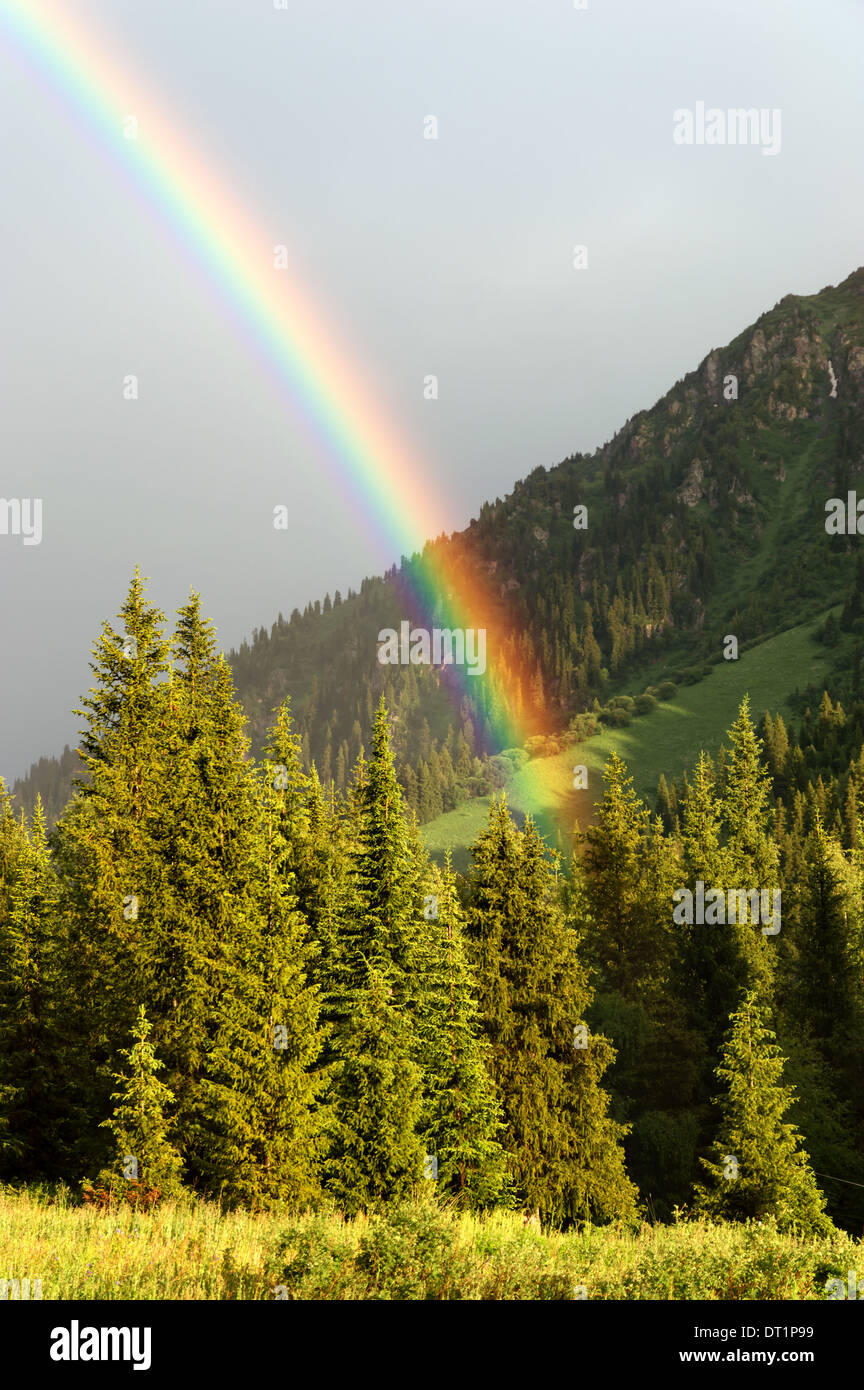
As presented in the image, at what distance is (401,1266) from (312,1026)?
632 inches

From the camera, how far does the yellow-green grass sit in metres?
10.5

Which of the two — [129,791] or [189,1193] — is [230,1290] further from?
[129,791]

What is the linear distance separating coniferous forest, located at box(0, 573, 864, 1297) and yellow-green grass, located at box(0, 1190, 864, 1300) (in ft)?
26.7

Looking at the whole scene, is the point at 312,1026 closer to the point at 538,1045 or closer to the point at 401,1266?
the point at 538,1045

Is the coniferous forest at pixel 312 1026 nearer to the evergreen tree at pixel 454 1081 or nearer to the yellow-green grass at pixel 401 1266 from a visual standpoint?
the evergreen tree at pixel 454 1081

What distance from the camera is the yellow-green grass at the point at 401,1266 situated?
1055cm

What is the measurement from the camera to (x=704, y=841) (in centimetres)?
5928

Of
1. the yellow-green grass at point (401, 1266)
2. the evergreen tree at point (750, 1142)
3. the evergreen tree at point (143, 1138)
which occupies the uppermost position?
the yellow-green grass at point (401, 1266)

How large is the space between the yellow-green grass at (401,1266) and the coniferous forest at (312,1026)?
8.13 metres

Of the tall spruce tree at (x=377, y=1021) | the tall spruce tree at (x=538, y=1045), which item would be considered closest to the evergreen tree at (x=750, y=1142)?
the tall spruce tree at (x=538, y=1045)

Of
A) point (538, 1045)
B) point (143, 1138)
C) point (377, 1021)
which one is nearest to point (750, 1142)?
point (538, 1045)

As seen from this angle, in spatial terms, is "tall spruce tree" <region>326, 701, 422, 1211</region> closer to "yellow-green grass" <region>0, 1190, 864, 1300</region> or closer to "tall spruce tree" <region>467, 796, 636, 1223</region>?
"tall spruce tree" <region>467, 796, 636, 1223</region>

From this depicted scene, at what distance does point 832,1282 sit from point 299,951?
1771cm

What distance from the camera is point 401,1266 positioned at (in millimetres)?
11078
